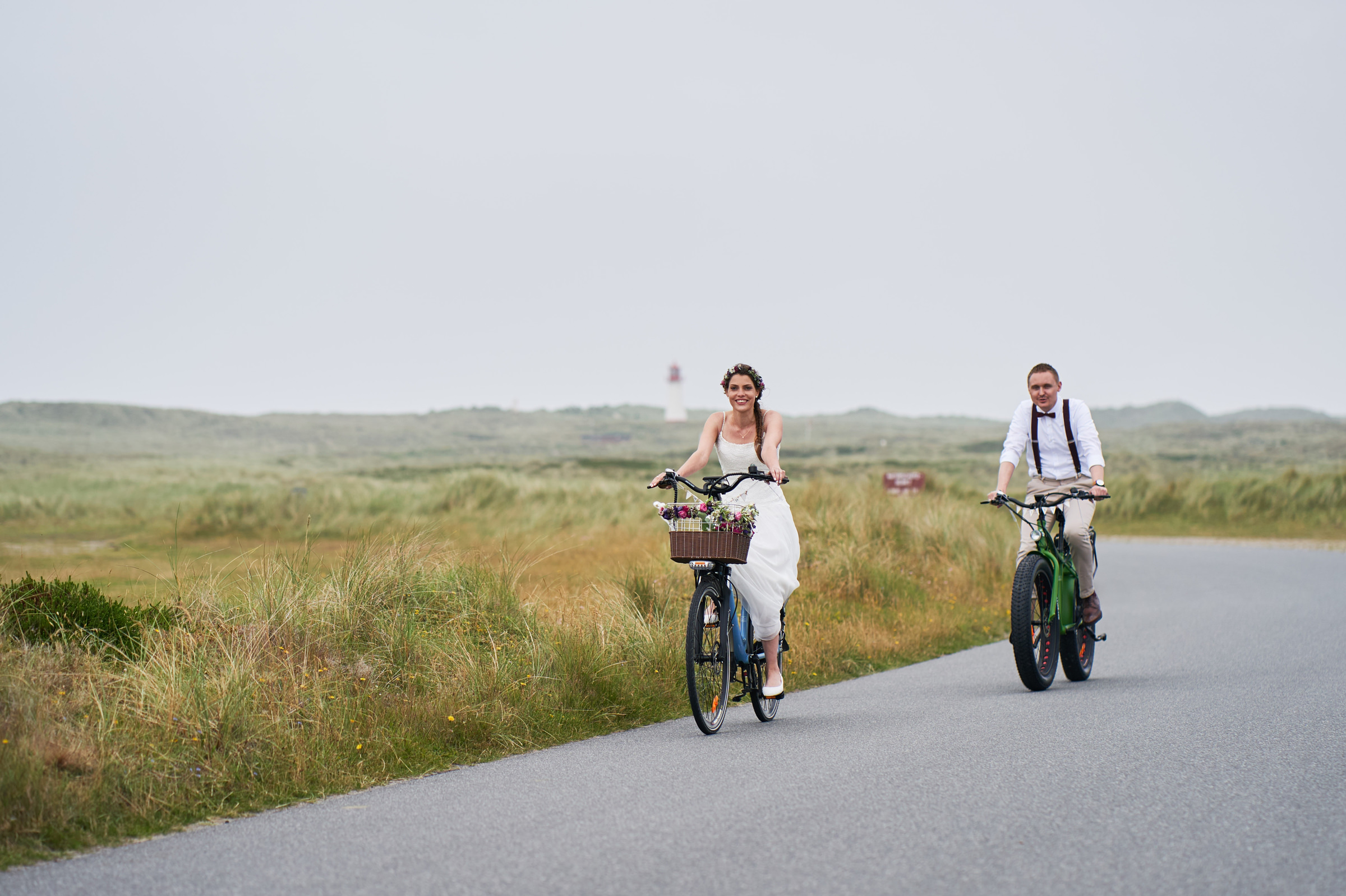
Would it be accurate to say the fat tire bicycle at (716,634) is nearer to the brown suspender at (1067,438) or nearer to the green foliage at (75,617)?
the brown suspender at (1067,438)

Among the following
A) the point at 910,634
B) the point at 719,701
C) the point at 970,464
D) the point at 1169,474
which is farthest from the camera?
the point at 970,464

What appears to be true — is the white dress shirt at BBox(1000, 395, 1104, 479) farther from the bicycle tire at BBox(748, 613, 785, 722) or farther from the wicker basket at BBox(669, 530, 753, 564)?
the wicker basket at BBox(669, 530, 753, 564)

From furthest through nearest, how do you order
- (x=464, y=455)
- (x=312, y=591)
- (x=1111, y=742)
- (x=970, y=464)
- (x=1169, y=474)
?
(x=464, y=455) < (x=970, y=464) < (x=1169, y=474) < (x=312, y=591) < (x=1111, y=742)

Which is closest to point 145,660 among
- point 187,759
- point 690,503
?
point 187,759

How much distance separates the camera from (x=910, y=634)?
43.7 feet

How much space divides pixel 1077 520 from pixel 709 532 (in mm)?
3913

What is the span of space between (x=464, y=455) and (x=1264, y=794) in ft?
411

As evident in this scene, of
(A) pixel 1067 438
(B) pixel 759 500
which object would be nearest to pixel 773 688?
(B) pixel 759 500

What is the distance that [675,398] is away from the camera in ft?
433

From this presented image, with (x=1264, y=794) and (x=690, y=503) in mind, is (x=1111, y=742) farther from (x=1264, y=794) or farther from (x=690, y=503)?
(x=690, y=503)

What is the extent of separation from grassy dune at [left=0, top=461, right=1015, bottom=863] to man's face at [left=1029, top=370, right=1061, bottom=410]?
118 inches

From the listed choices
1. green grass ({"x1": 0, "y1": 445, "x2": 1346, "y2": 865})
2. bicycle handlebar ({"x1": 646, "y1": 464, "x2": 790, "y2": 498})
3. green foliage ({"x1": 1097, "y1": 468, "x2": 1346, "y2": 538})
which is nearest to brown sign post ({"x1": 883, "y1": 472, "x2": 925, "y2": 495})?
green grass ({"x1": 0, "y1": 445, "x2": 1346, "y2": 865})

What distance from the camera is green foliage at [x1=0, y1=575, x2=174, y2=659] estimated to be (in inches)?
351

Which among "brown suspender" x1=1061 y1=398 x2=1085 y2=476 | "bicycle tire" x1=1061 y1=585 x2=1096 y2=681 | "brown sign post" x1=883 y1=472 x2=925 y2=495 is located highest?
"brown suspender" x1=1061 y1=398 x2=1085 y2=476
